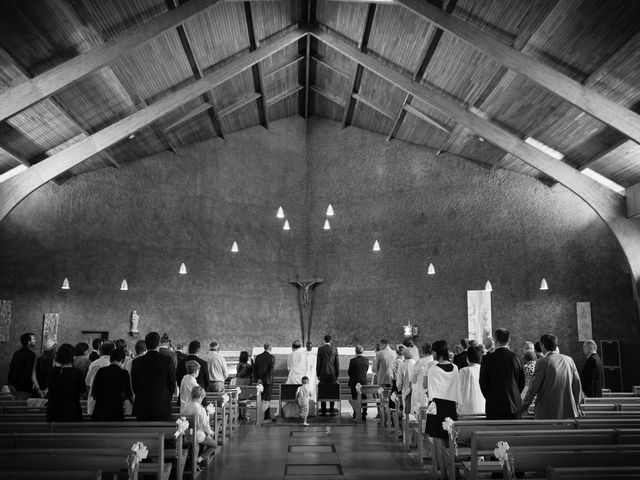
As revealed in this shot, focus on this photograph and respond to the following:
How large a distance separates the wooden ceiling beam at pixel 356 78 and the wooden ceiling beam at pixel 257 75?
2230 millimetres

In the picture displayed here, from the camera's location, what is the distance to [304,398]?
9.70 m

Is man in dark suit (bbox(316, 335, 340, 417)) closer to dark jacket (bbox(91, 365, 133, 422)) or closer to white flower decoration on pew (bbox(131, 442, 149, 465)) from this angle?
dark jacket (bbox(91, 365, 133, 422))

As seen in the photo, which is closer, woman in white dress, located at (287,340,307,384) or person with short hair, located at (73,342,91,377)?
person with short hair, located at (73,342,91,377)

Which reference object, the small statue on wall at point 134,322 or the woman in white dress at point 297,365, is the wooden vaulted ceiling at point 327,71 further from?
the woman in white dress at point 297,365

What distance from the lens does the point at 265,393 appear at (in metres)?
10.7

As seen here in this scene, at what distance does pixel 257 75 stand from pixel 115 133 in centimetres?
417

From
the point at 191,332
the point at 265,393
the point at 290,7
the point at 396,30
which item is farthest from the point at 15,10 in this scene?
the point at 191,332

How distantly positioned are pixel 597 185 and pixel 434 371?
25.2 ft

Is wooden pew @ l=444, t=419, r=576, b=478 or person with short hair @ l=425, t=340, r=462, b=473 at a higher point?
person with short hair @ l=425, t=340, r=462, b=473

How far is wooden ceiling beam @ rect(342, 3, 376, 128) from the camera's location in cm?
1121

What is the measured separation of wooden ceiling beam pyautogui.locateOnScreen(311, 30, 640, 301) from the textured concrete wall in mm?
2205

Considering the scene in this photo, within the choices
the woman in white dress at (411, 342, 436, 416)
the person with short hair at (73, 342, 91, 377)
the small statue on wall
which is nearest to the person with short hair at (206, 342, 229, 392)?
the person with short hair at (73, 342, 91, 377)

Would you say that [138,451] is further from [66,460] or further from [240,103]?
[240,103]

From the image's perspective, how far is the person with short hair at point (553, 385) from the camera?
16.7ft
